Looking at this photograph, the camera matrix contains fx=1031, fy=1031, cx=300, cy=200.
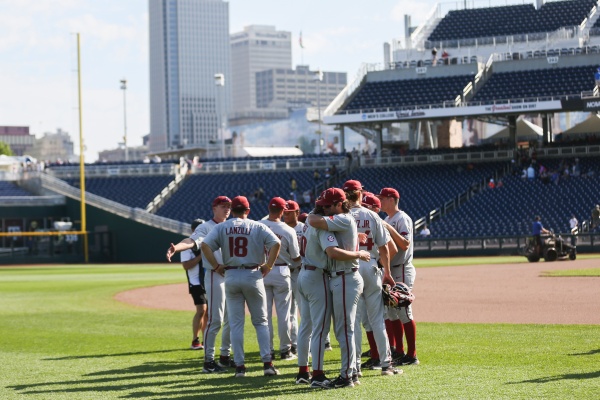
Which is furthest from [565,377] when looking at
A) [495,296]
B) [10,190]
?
[10,190]

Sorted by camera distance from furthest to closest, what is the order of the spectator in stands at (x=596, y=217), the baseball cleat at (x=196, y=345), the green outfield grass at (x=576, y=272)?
the spectator in stands at (x=596, y=217) → the green outfield grass at (x=576, y=272) → the baseball cleat at (x=196, y=345)

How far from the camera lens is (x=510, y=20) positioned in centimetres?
5738

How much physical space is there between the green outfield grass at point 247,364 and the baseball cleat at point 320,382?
130mm

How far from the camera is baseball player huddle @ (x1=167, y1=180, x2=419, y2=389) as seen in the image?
10.4m

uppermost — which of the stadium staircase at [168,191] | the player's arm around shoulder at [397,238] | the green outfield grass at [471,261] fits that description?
the stadium staircase at [168,191]

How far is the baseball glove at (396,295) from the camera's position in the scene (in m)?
11.2

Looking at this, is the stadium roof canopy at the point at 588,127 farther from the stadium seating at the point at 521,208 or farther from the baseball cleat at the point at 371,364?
the baseball cleat at the point at 371,364

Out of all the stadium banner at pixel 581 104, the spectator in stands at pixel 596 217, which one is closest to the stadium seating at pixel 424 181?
the stadium banner at pixel 581 104

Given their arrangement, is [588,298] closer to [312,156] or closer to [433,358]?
[433,358]

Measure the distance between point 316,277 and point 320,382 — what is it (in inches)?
41.5

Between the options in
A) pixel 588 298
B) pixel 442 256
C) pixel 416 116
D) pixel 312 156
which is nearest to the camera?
pixel 588 298

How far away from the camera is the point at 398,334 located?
12.0 meters

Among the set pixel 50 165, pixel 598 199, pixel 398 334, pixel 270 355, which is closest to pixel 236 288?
pixel 270 355

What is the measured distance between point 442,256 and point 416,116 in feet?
33.2
